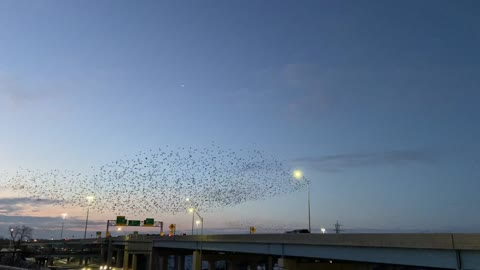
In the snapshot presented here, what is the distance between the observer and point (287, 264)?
44.7 metres

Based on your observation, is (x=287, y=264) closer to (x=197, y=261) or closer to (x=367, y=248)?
(x=367, y=248)

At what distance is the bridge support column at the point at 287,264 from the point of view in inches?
1720

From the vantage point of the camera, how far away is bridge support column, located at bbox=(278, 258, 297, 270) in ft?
143

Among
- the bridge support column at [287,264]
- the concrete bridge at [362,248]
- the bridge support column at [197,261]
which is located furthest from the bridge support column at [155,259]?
the bridge support column at [287,264]

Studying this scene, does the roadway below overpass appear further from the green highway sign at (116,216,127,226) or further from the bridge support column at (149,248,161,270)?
the green highway sign at (116,216,127,226)

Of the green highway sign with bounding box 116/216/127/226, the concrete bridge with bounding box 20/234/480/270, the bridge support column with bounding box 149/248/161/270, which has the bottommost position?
the bridge support column with bounding box 149/248/161/270

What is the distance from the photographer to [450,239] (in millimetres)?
25547

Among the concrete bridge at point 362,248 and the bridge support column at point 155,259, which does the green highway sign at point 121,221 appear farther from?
the concrete bridge at point 362,248

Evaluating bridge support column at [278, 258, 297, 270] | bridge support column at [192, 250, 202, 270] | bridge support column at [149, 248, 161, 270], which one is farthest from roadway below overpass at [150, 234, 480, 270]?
bridge support column at [149, 248, 161, 270]

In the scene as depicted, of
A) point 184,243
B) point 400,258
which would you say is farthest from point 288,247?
point 184,243

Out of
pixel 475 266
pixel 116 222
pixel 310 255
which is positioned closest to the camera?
pixel 475 266

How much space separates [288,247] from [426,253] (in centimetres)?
1768

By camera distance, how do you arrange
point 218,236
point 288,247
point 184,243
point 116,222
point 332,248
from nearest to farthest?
point 332,248
point 288,247
point 218,236
point 184,243
point 116,222

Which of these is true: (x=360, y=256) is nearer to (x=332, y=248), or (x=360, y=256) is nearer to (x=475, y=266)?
(x=332, y=248)
